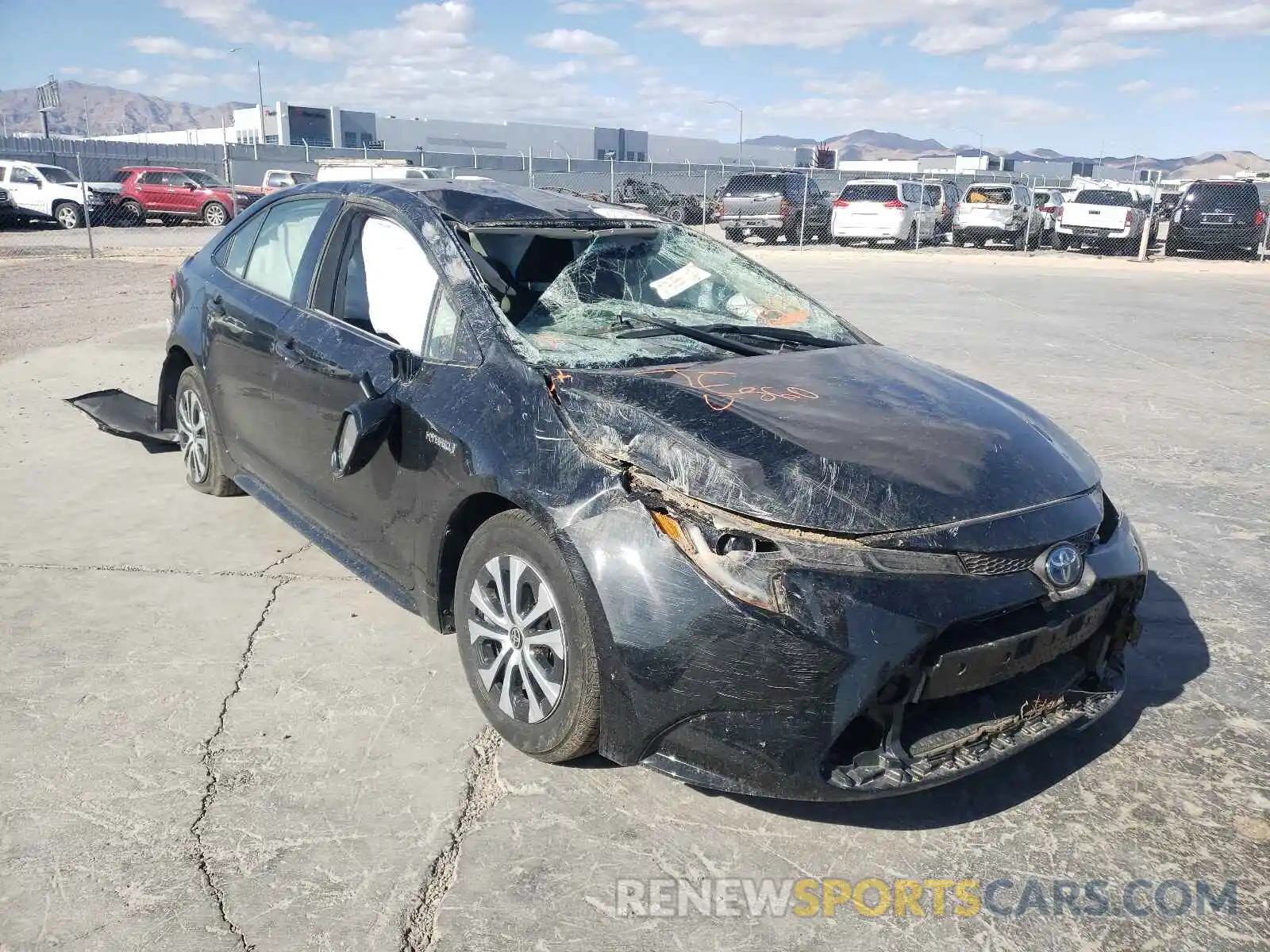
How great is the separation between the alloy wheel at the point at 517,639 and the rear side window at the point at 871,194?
2404cm

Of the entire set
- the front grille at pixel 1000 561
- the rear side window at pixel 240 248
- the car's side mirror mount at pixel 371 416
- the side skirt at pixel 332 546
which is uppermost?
the rear side window at pixel 240 248

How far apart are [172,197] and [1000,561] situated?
30027mm

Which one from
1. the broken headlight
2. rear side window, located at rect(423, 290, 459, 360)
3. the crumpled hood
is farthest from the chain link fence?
the broken headlight

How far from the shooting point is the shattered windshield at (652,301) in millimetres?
3352

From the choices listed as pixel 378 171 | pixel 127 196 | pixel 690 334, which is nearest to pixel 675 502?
pixel 690 334

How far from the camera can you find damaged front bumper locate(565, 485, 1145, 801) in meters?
2.38

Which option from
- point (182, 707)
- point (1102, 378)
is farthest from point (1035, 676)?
point (1102, 378)

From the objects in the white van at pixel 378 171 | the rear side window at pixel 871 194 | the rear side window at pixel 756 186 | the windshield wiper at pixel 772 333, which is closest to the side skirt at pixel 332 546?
the windshield wiper at pixel 772 333

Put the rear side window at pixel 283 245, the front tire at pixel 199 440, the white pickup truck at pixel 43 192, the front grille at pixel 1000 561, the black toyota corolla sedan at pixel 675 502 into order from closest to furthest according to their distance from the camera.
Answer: the black toyota corolla sedan at pixel 675 502, the front grille at pixel 1000 561, the rear side window at pixel 283 245, the front tire at pixel 199 440, the white pickup truck at pixel 43 192

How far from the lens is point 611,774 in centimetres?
295

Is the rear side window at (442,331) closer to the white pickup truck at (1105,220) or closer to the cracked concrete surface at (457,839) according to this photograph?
the cracked concrete surface at (457,839)

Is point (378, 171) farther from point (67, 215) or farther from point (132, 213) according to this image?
point (67, 215)

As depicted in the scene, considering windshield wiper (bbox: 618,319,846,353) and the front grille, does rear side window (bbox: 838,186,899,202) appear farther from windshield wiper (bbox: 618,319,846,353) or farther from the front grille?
the front grille

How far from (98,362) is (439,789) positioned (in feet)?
22.8
